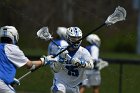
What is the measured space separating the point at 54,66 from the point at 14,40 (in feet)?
6.36

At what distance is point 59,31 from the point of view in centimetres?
1991

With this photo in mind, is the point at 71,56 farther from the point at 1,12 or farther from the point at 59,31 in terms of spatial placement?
the point at 1,12

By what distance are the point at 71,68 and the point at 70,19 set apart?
29.8 metres

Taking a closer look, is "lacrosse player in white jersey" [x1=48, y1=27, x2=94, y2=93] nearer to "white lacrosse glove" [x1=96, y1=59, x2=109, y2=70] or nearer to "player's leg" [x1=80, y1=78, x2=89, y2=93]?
"player's leg" [x1=80, y1=78, x2=89, y2=93]

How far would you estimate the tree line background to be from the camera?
29997mm

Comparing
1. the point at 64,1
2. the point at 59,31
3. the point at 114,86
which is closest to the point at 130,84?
the point at 114,86

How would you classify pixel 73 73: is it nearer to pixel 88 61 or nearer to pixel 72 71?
pixel 72 71

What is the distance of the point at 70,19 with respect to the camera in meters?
44.7

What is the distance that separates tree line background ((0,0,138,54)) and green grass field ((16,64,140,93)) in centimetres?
465

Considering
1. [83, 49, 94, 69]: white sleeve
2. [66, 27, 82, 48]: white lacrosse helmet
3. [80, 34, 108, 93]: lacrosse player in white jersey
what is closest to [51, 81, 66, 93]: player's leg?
[83, 49, 94, 69]: white sleeve

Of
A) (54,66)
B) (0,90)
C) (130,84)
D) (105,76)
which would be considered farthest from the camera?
(105,76)

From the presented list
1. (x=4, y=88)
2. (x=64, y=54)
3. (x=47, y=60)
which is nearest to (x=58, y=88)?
(x=64, y=54)

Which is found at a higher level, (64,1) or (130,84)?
(64,1)

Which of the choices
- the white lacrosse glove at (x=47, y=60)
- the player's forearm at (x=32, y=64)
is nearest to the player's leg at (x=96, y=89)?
the white lacrosse glove at (x=47, y=60)
